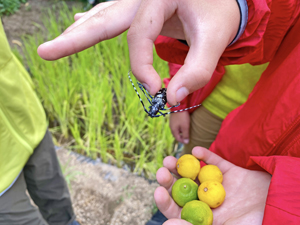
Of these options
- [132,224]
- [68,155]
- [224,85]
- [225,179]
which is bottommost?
[132,224]

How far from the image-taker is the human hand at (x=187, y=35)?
515 mm

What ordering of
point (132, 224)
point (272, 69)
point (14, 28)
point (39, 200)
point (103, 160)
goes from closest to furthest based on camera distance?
1. point (272, 69)
2. point (39, 200)
3. point (132, 224)
4. point (103, 160)
5. point (14, 28)

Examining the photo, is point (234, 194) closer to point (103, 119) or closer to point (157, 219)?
point (157, 219)

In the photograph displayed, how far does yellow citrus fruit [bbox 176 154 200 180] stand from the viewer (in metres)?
0.81

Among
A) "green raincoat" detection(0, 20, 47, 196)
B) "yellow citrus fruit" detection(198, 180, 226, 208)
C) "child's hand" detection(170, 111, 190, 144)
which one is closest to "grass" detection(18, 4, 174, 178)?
"child's hand" detection(170, 111, 190, 144)

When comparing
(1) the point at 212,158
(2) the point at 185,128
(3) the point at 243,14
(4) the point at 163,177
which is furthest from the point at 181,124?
(3) the point at 243,14

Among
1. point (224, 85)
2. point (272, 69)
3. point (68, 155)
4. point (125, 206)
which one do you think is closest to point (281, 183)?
point (272, 69)

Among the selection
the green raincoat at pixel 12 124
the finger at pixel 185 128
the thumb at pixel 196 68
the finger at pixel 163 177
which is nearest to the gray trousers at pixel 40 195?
the green raincoat at pixel 12 124

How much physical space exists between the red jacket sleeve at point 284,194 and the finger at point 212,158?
262mm

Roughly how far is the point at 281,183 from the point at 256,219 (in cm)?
14

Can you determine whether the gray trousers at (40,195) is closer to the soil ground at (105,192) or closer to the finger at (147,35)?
the soil ground at (105,192)

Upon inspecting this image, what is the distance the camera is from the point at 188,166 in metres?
0.81

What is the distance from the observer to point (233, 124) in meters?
0.86

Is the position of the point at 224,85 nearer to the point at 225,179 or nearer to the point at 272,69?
the point at 272,69
